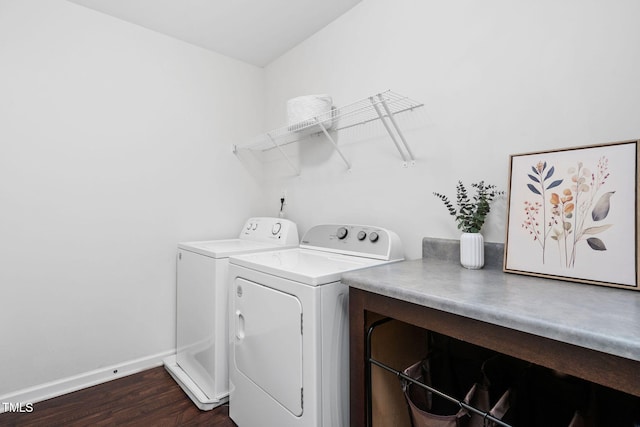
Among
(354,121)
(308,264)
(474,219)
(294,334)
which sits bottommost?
(294,334)

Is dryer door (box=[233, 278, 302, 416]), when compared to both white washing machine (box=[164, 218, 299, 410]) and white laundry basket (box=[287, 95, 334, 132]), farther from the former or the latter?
white laundry basket (box=[287, 95, 334, 132])

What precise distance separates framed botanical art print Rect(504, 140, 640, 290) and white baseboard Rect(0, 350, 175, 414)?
2.29 meters

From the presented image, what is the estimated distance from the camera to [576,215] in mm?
1062

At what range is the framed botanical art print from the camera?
3.16 feet

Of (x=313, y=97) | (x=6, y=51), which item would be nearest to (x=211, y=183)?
(x=313, y=97)

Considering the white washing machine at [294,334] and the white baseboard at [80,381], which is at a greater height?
the white washing machine at [294,334]

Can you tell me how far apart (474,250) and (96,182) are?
2202 millimetres

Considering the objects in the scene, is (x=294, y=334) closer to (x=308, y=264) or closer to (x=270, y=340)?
(x=270, y=340)

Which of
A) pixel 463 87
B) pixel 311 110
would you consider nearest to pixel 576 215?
pixel 463 87

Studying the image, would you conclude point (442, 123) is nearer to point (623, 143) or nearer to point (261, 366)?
point (623, 143)

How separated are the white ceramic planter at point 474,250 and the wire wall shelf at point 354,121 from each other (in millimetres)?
543

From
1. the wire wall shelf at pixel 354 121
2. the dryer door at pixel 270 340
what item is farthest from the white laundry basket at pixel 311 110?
the dryer door at pixel 270 340

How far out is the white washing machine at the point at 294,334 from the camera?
1145 mm

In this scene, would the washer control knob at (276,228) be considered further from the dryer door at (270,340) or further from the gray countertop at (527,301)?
the gray countertop at (527,301)
